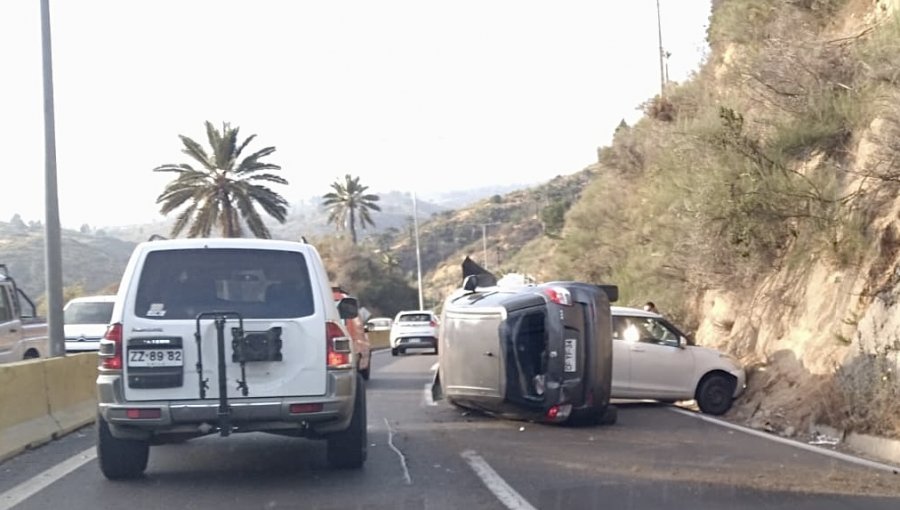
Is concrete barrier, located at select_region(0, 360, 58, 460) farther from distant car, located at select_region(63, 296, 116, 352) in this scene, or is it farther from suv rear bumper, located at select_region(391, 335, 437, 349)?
suv rear bumper, located at select_region(391, 335, 437, 349)

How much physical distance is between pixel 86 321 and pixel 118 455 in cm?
1421

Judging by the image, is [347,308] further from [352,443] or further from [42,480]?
[42,480]

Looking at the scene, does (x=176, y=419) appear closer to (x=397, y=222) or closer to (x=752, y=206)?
(x=752, y=206)

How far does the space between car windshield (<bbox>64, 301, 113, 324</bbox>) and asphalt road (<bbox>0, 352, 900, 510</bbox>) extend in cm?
969

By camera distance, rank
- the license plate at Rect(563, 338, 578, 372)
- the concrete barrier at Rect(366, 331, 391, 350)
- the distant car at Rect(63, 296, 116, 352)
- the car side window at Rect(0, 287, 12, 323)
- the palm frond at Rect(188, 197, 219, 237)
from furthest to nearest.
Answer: the concrete barrier at Rect(366, 331, 391, 350) → the palm frond at Rect(188, 197, 219, 237) → the distant car at Rect(63, 296, 116, 352) → the car side window at Rect(0, 287, 12, 323) → the license plate at Rect(563, 338, 578, 372)

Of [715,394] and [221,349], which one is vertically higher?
[221,349]

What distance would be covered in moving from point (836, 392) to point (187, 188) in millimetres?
31101

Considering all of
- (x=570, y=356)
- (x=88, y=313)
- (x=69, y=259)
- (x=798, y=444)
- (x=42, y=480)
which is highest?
(x=69, y=259)

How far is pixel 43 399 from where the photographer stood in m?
13.6

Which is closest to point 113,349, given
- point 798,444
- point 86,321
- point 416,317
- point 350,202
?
point 798,444

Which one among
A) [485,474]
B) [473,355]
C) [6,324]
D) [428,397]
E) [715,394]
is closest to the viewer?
[485,474]

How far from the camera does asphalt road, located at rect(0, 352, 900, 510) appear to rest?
29.4ft

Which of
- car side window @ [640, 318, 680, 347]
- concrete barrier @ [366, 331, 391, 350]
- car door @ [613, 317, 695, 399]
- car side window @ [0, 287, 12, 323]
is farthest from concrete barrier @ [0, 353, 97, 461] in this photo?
concrete barrier @ [366, 331, 391, 350]

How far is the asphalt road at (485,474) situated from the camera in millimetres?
8961
